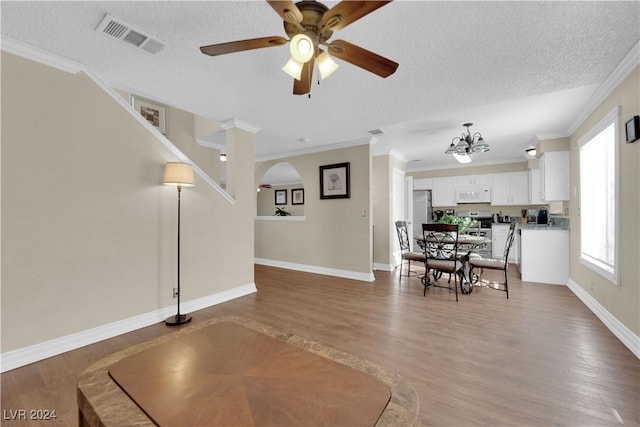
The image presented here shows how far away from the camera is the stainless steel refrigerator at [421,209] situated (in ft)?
23.3

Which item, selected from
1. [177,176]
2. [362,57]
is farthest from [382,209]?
[362,57]

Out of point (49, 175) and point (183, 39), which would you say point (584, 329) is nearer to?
point (183, 39)

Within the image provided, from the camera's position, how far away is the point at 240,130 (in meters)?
3.80

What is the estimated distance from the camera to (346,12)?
1.29 m

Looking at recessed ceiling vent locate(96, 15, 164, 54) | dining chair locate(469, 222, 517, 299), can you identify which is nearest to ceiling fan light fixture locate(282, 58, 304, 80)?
recessed ceiling vent locate(96, 15, 164, 54)

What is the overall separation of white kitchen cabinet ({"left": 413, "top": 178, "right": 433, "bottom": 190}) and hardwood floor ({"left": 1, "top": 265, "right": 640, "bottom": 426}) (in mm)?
3909

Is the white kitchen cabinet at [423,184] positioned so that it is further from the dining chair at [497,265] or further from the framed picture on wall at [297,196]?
the framed picture on wall at [297,196]

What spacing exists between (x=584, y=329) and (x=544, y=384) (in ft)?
4.41

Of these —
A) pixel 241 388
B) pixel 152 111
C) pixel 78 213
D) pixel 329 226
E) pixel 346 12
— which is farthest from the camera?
pixel 329 226

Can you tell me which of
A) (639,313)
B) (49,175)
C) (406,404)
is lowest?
→ (639,313)

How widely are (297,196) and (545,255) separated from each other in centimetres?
726

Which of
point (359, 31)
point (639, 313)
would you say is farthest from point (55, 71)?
point (639, 313)

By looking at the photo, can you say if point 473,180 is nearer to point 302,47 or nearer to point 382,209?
point 382,209

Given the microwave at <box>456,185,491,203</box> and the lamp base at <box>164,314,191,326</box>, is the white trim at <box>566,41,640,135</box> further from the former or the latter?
the lamp base at <box>164,314,191,326</box>
